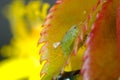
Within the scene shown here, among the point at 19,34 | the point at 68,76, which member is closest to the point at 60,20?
the point at 68,76

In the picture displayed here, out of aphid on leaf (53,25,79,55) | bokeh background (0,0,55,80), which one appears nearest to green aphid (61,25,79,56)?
aphid on leaf (53,25,79,55)

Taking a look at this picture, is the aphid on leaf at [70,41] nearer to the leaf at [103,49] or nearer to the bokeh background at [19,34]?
the leaf at [103,49]

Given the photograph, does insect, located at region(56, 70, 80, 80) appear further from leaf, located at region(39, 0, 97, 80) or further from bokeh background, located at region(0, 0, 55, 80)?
bokeh background, located at region(0, 0, 55, 80)

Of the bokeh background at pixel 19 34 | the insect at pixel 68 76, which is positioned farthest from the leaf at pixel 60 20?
the bokeh background at pixel 19 34

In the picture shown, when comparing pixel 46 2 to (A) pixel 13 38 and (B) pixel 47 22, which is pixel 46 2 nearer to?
(A) pixel 13 38

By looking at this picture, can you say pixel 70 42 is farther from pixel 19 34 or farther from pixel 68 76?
pixel 19 34
